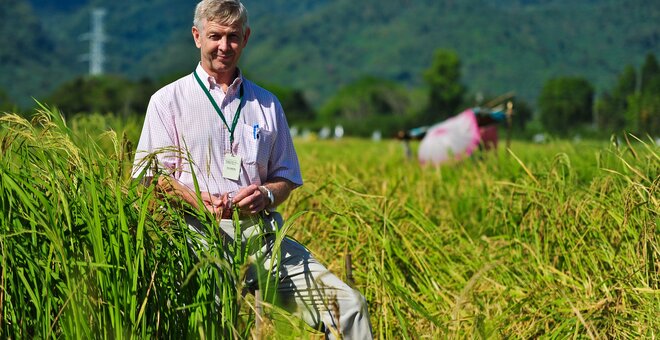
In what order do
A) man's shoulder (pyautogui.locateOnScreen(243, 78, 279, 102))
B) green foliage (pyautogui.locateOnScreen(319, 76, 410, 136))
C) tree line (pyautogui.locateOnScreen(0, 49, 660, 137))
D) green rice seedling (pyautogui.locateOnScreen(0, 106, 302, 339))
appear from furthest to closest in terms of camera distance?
green foliage (pyautogui.locateOnScreen(319, 76, 410, 136))
tree line (pyautogui.locateOnScreen(0, 49, 660, 137))
man's shoulder (pyautogui.locateOnScreen(243, 78, 279, 102))
green rice seedling (pyautogui.locateOnScreen(0, 106, 302, 339))

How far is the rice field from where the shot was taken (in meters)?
2.42

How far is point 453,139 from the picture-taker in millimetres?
10039

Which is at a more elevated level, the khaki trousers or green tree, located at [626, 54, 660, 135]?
the khaki trousers

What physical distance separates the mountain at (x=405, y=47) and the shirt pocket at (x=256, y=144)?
4118 inches

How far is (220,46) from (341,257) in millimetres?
1769

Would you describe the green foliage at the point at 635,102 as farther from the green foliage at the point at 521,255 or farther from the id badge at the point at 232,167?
the id badge at the point at 232,167

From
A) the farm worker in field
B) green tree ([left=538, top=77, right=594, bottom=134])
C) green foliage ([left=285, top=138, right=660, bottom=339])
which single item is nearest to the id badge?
the farm worker in field

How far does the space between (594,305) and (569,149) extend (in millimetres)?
3518

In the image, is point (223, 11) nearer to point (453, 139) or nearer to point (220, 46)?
point (220, 46)

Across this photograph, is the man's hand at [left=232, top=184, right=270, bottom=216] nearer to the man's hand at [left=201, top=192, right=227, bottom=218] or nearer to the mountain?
the man's hand at [left=201, top=192, right=227, bottom=218]

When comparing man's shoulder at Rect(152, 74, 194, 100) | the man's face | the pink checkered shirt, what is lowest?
the pink checkered shirt

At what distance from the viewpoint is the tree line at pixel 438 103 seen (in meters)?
15.8

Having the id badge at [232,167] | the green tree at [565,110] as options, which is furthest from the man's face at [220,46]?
the green tree at [565,110]

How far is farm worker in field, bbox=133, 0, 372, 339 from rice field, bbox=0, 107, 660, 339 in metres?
0.08
